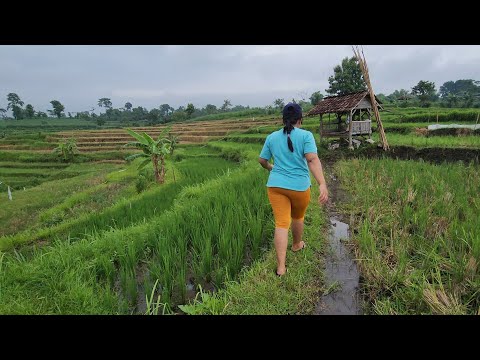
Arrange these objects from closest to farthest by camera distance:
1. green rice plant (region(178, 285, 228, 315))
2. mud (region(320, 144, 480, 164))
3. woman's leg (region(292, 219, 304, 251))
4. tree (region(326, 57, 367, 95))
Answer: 1. green rice plant (region(178, 285, 228, 315))
2. woman's leg (region(292, 219, 304, 251))
3. mud (region(320, 144, 480, 164))
4. tree (region(326, 57, 367, 95))

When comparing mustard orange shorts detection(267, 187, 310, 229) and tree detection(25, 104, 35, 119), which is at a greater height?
tree detection(25, 104, 35, 119)

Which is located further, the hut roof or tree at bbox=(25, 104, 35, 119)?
tree at bbox=(25, 104, 35, 119)

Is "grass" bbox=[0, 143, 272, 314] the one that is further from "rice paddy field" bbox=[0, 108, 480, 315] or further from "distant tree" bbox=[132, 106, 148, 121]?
"distant tree" bbox=[132, 106, 148, 121]

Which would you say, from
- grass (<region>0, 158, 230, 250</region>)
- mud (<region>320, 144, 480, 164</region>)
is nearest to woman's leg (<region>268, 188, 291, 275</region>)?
grass (<region>0, 158, 230, 250</region>)

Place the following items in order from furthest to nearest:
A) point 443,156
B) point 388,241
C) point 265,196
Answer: point 443,156, point 265,196, point 388,241

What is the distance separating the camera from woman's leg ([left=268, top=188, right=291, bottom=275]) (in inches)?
101

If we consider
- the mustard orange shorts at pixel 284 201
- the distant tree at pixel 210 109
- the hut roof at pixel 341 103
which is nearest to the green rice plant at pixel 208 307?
the mustard orange shorts at pixel 284 201

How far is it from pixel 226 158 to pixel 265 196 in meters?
9.83

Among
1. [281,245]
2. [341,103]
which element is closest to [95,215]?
[281,245]

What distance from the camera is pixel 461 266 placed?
2.31 metres

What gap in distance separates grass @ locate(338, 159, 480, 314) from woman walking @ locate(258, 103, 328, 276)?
84cm
